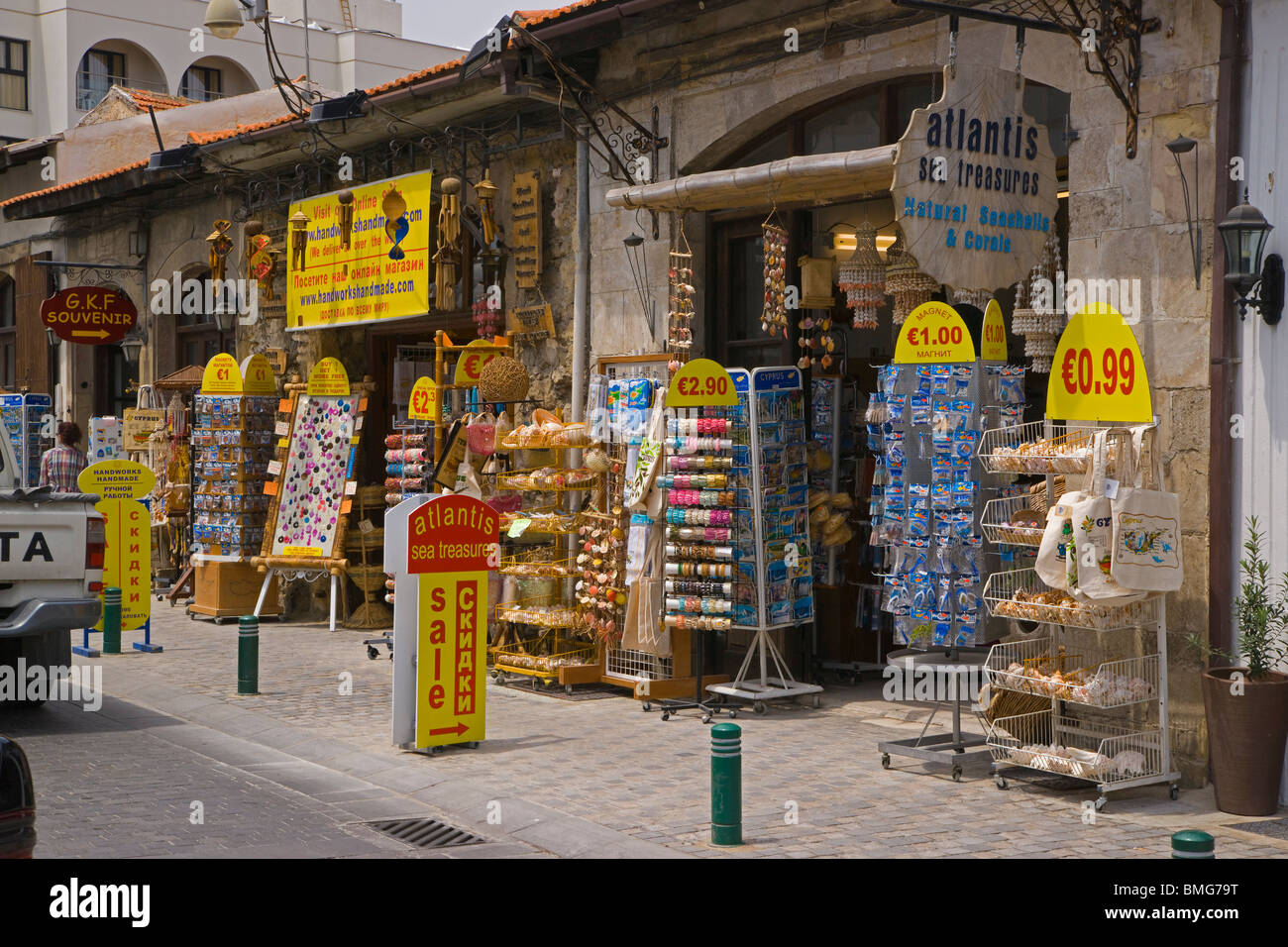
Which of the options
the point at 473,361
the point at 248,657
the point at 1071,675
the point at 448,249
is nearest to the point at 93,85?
the point at 448,249

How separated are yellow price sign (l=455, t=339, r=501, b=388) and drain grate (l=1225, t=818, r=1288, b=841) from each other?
7.33 metres

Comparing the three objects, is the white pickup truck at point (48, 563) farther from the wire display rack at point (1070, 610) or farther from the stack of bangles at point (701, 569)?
the wire display rack at point (1070, 610)

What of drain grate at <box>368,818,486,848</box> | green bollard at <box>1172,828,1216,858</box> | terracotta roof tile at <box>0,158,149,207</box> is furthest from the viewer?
terracotta roof tile at <box>0,158,149,207</box>

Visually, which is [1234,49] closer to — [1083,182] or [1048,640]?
[1083,182]

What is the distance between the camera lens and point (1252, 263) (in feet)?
23.7

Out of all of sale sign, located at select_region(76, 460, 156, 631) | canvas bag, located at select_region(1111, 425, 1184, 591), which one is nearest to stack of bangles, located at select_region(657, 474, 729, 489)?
canvas bag, located at select_region(1111, 425, 1184, 591)

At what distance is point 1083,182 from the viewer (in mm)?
8289

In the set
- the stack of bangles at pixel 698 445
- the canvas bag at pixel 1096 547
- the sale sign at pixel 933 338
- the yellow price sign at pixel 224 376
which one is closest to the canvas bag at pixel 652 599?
the stack of bangles at pixel 698 445

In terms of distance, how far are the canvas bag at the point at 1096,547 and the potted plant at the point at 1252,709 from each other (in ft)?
1.97

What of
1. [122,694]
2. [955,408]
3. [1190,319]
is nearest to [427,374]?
[122,694]

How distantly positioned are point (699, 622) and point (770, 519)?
0.87 meters

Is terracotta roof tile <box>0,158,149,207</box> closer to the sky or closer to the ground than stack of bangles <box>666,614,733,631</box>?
closer to the sky

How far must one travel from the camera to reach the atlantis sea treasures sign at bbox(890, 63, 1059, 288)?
7.20 meters

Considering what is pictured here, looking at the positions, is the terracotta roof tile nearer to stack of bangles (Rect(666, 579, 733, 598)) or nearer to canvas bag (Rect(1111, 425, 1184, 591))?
stack of bangles (Rect(666, 579, 733, 598))
